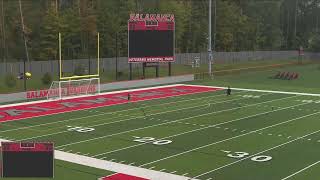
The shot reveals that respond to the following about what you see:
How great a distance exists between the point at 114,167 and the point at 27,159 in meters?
3.65

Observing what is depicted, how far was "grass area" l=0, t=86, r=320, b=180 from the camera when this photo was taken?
1548 centimetres

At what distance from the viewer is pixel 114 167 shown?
15.1 meters

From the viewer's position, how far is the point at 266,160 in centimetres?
1614

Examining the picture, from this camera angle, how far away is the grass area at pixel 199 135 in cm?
1548

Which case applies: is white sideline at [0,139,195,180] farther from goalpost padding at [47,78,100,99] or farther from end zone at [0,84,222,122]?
goalpost padding at [47,78,100,99]

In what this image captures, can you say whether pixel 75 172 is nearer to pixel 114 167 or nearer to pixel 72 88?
pixel 114 167

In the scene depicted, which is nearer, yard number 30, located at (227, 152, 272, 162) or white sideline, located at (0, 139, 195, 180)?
white sideline, located at (0, 139, 195, 180)

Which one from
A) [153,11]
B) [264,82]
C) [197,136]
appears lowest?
[197,136]

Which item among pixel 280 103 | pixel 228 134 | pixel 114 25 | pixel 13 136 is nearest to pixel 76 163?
pixel 13 136

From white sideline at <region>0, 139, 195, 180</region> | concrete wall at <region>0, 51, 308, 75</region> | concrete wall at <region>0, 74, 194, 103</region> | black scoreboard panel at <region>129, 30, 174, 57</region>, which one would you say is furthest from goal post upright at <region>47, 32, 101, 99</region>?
white sideline at <region>0, 139, 195, 180</region>

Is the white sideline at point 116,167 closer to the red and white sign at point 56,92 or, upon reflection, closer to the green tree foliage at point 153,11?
the red and white sign at point 56,92

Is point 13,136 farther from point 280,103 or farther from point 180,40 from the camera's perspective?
point 180,40

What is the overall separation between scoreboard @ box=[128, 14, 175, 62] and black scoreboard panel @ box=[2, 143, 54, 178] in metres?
27.2

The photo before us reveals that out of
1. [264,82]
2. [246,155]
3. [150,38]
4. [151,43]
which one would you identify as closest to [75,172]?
[246,155]
